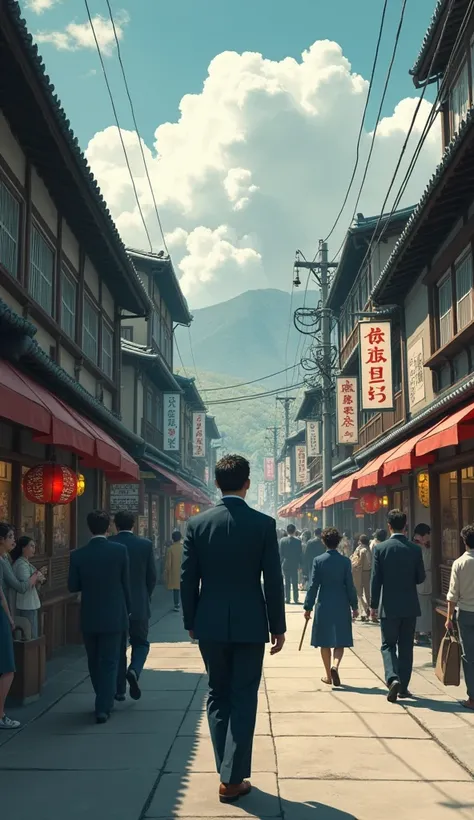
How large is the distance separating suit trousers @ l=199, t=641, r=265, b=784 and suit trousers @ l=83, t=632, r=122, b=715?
2.60m

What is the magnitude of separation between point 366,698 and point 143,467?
47.9 feet

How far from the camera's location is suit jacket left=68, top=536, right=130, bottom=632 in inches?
320

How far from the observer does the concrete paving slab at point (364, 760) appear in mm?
6098

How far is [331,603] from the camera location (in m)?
10.3

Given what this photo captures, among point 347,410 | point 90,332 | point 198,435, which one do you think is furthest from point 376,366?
point 198,435

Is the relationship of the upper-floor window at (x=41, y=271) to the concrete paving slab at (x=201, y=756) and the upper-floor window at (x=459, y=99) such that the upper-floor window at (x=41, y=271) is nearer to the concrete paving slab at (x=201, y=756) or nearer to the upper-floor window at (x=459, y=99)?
the upper-floor window at (x=459, y=99)

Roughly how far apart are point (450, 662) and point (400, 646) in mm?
689

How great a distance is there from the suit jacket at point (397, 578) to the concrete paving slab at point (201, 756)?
104 inches

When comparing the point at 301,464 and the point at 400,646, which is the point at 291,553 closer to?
the point at 400,646

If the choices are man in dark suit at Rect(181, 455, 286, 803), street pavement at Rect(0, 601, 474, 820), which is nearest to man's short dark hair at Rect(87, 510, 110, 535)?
street pavement at Rect(0, 601, 474, 820)

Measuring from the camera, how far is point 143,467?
914 inches

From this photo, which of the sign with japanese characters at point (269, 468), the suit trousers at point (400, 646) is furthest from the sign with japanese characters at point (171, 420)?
the sign with japanese characters at point (269, 468)

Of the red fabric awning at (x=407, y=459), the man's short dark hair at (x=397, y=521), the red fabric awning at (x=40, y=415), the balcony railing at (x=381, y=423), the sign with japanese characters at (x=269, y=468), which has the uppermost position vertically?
the sign with japanese characters at (x=269, y=468)

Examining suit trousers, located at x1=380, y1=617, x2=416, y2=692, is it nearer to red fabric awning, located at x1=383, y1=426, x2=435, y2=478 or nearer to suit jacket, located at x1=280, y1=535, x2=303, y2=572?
red fabric awning, located at x1=383, y1=426, x2=435, y2=478
